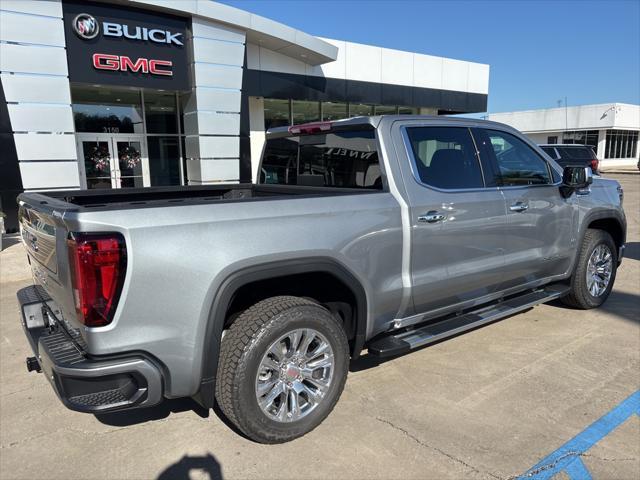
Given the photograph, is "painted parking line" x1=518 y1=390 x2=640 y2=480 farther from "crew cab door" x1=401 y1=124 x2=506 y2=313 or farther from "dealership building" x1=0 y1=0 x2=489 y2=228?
"dealership building" x1=0 y1=0 x2=489 y2=228

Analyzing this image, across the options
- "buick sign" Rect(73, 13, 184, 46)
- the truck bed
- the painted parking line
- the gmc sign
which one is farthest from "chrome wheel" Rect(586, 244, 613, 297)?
"buick sign" Rect(73, 13, 184, 46)

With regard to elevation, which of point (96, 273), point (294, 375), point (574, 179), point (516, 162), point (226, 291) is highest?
point (516, 162)

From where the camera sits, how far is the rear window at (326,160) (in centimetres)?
355

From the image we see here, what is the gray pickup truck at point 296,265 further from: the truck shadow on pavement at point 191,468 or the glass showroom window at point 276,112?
the glass showroom window at point 276,112

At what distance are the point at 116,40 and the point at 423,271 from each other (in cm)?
1126

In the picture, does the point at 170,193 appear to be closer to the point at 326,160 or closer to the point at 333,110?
the point at 326,160

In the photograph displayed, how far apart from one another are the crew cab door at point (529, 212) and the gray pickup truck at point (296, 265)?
2cm

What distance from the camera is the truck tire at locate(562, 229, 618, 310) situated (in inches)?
197

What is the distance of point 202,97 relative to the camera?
516 inches

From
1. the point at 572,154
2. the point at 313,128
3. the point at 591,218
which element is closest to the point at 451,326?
the point at 313,128

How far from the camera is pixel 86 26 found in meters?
11.4

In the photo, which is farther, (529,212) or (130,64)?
(130,64)

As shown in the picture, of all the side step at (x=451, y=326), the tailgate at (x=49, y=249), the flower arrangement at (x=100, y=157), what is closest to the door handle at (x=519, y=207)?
the side step at (x=451, y=326)

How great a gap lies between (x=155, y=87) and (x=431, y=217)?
11046mm
